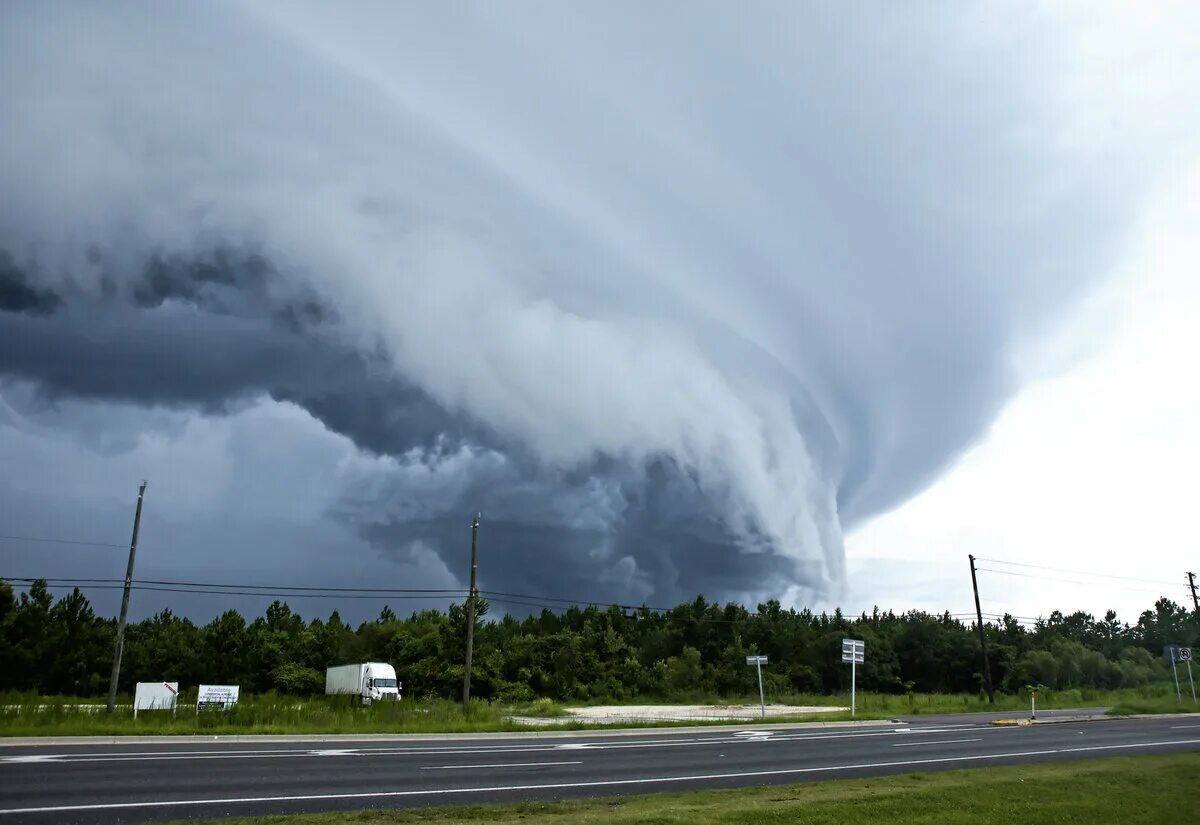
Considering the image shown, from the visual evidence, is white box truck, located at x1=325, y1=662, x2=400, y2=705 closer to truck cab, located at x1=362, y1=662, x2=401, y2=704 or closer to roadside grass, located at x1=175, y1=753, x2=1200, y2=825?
truck cab, located at x1=362, y1=662, x2=401, y2=704

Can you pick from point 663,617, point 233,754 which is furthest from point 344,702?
point 663,617

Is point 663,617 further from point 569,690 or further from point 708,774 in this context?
point 708,774

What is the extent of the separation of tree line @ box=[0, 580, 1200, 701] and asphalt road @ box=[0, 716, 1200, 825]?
132ft

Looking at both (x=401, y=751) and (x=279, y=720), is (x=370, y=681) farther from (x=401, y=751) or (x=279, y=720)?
(x=401, y=751)

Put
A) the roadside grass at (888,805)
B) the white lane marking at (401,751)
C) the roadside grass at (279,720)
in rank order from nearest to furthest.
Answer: the roadside grass at (888,805) → the white lane marking at (401,751) → the roadside grass at (279,720)

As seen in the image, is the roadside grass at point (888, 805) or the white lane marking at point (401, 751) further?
the white lane marking at point (401, 751)

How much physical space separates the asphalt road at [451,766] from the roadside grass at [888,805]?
4.41ft

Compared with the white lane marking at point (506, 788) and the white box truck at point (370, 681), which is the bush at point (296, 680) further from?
the white lane marking at point (506, 788)

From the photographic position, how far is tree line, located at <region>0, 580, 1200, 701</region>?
69.4m

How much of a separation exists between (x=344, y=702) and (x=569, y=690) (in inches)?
1746

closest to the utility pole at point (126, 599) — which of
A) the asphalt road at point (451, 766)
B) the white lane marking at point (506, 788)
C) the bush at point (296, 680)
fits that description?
the asphalt road at point (451, 766)

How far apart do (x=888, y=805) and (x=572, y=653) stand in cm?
7136

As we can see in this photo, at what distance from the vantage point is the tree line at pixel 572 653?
6944 centimetres

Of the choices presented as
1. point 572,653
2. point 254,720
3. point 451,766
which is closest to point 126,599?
point 254,720
